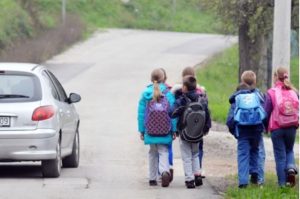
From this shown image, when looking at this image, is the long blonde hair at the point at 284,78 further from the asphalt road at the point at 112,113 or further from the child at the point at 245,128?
→ the asphalt road at the point at 112,113

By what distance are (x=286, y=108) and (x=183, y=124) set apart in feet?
4.50

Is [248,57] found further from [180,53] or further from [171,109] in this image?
[171,109]

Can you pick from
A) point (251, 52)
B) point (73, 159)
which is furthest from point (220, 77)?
point (73, 159)

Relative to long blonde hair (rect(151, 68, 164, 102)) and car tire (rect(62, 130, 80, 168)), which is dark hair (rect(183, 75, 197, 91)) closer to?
long blonde hair (rect(151, 68, 164, 102))

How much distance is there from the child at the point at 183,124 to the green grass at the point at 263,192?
0.64 metres

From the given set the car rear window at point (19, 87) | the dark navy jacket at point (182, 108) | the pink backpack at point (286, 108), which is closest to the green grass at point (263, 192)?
the pink backpack at point (286, 108)

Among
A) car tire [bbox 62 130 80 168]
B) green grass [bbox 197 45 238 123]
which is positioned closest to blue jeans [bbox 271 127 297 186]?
car tire [bbox 62 130 80 168]

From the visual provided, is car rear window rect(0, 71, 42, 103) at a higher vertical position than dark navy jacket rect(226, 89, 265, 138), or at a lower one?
higher

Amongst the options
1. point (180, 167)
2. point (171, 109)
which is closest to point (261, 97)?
point (171, 109)

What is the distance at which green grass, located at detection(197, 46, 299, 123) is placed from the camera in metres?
32.4

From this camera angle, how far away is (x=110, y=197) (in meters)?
12.1

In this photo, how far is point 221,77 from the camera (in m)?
41.2

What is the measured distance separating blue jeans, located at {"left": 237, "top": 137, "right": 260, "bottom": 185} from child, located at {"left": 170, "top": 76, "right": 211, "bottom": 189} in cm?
56

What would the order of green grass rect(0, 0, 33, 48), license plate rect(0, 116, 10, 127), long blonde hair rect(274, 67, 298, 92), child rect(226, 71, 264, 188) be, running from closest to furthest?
long blonde hair rect(274, 67, 298, 92) → child rect(226, 71, 264, 188) → license plate rect(0, 116, 10, 127) → green grass rect(0, 0, 33, 48)
